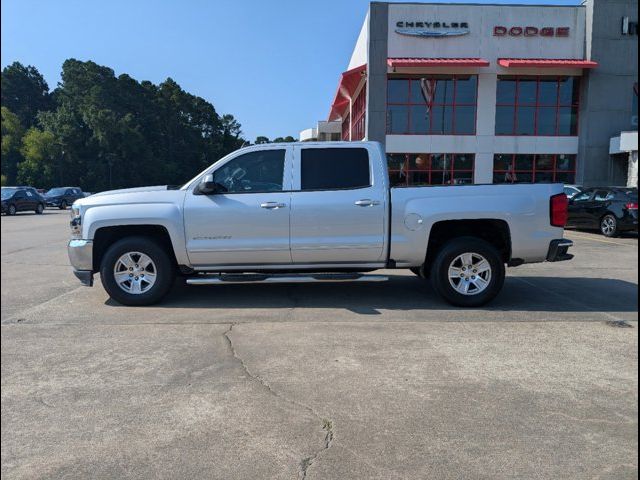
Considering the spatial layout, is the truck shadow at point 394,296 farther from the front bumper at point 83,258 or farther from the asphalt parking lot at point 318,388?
the front bumper at point 83,258

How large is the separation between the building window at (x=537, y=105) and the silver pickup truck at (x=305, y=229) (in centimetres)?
2296

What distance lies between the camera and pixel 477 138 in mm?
27609

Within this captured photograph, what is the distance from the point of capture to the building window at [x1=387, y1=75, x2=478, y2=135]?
89.8 ft

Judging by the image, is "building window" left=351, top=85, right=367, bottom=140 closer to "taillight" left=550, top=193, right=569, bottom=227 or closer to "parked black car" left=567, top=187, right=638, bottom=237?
"parked black car" left=567, top=187, right=638, bottom=237

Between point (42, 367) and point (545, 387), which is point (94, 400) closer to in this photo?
point (42, 367)

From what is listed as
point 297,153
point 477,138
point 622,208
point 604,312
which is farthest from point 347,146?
point 477,138

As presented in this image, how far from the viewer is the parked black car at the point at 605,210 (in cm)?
1558

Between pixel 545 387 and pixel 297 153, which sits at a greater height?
pixel 297 153

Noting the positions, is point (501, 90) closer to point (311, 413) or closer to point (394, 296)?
point (394, 296)

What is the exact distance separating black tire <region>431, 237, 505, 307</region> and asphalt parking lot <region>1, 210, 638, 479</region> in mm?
217

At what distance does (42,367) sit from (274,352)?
79.4 inches

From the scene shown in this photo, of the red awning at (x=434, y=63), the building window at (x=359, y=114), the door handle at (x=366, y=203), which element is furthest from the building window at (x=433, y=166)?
the door handle at (x=366, y=203)

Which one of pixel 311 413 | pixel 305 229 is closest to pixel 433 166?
pixel 305 229

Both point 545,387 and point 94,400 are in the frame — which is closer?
point 94,400
